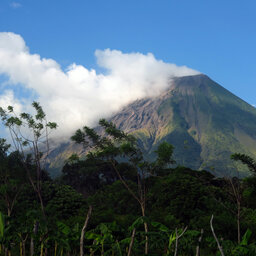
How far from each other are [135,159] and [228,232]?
5.36 meters

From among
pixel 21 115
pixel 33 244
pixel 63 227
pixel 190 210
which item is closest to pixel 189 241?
pixel 63 227

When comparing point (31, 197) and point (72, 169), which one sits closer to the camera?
point (31, 197)

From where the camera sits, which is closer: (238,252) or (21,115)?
(238,252)

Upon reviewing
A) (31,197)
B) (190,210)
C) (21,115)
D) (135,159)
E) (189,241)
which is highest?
(21,115)

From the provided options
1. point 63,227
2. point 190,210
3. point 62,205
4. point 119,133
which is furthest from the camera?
point 62,205

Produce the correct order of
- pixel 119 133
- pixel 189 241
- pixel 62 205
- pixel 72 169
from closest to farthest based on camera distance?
pixel 189 241 → pixel 119 133 → pixel 62 205 → pixel 72 169

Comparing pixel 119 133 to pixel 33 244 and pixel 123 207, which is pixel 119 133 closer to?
pixel 123 207

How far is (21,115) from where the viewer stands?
41.5ft

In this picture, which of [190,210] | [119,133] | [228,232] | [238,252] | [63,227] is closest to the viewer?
[238,252]

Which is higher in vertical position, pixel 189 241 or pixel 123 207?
pixel 189 241

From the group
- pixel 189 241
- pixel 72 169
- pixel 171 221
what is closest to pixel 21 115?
pixel 171 221

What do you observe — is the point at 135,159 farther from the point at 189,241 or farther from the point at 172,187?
the point at 189,241

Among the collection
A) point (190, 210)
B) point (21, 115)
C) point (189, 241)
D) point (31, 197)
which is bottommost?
point (31, 197)

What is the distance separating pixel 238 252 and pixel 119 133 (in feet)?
35.8
